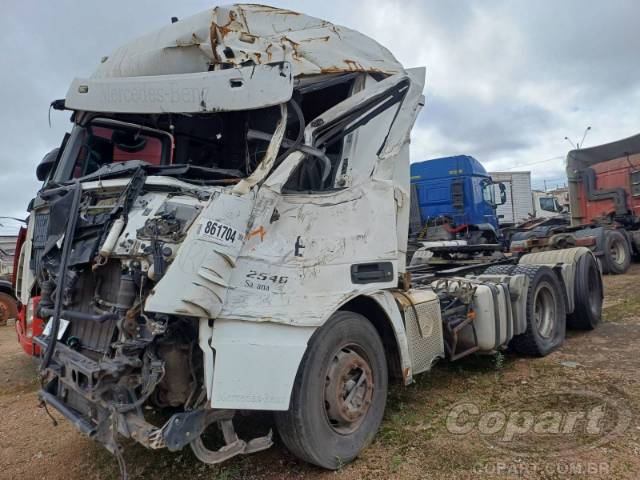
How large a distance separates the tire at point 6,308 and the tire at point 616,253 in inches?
548

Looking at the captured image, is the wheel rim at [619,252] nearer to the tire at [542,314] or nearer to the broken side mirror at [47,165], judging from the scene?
the tire at [542,314]

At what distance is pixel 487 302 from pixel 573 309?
99.5 inches

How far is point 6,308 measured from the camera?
10.3 metres

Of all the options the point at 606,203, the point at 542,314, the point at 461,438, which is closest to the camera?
the point at 461,438

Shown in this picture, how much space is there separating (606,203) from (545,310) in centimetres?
935

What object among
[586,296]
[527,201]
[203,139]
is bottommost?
[586,296]

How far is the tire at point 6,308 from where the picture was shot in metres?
10.2

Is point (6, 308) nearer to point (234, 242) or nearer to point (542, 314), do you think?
point (234, 242)

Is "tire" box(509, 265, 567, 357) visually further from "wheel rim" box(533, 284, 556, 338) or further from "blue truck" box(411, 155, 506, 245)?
"blue truck" box(411, 155, 506, 245)

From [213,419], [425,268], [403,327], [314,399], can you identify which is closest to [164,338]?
[213,419]

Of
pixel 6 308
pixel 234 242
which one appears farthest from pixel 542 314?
pixel 6 308

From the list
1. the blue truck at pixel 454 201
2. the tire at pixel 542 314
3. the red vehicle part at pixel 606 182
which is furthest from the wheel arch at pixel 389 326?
the red vehicle part at pixel 606 182

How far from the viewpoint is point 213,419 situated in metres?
2.54

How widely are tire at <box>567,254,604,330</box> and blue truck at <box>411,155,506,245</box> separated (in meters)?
5.08
